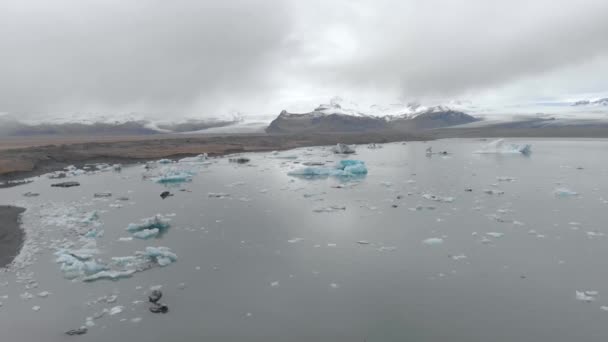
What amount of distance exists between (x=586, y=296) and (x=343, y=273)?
4.03 meters

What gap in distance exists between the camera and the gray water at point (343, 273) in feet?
19.2

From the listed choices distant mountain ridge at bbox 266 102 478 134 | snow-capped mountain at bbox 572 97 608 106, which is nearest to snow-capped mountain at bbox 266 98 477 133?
distant mountain ridge at bbox 266 102 478 134

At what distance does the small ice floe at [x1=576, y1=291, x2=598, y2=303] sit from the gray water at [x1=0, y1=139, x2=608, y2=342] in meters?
0.07

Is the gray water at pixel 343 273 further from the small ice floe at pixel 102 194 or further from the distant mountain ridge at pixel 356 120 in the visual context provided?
the distant mountain ridge at pixel 356 120

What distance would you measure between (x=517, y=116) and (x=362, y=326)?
119 meters

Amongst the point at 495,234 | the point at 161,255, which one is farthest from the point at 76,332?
the point at 495,234

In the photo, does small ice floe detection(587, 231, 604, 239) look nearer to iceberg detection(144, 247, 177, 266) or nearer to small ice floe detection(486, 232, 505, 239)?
small ice floe detection(486, 232, 505, 239)

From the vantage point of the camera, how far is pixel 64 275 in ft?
25.2

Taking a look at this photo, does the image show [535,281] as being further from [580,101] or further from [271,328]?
[580,101]

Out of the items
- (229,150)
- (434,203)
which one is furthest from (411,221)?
(229,150)

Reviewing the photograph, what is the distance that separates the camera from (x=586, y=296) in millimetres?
6664

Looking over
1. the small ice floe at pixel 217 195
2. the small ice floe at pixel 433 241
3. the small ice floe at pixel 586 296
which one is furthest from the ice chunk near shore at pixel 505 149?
the small ice floe at pixel 586 296

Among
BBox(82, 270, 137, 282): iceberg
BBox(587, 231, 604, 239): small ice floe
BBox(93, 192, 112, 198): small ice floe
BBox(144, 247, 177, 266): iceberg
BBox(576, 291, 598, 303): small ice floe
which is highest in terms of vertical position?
BBox(93, 192, 112, 198): small ice floe

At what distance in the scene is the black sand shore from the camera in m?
8.80
